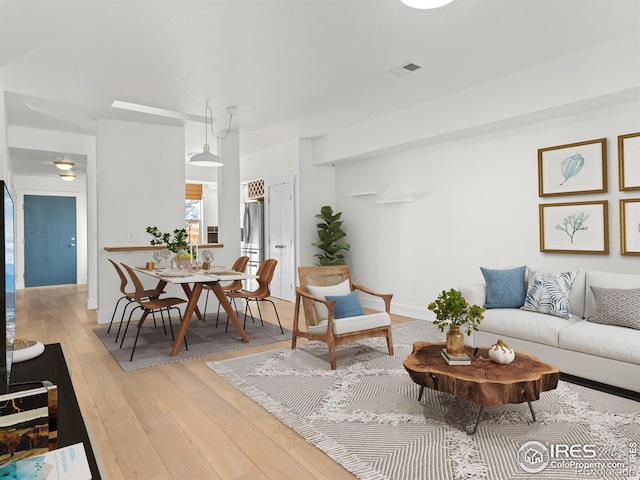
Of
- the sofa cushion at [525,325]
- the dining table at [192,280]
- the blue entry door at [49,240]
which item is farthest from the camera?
the blue entry door at [49,240]

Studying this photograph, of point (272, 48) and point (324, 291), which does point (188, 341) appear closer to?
point (324, 291)

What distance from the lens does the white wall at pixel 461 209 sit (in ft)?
12.5

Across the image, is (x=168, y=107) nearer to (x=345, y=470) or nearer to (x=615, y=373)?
(x=345, y=470)

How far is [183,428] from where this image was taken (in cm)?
241

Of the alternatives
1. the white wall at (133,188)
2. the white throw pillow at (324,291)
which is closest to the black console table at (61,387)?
the white throw pillow at (324,291)

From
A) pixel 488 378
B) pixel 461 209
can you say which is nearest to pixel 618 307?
pixel 488 378

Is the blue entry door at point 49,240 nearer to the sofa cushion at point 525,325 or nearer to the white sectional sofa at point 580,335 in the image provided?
the white sectional sofa at point 580,335

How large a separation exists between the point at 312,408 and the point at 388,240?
3.48m

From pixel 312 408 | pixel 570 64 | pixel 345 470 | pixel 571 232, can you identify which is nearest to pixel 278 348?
pixel 312 408

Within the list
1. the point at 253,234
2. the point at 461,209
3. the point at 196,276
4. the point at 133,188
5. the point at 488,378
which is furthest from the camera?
the point at 253,234

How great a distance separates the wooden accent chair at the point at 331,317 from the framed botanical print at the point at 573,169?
197cm

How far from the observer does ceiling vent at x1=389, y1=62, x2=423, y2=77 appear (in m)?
3.64

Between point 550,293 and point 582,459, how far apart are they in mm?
1622

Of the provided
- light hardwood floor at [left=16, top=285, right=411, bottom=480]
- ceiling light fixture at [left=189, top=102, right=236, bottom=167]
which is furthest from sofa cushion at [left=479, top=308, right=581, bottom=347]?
ceiling light fixture at [left=189, top=102, right=236, bottom=167]
